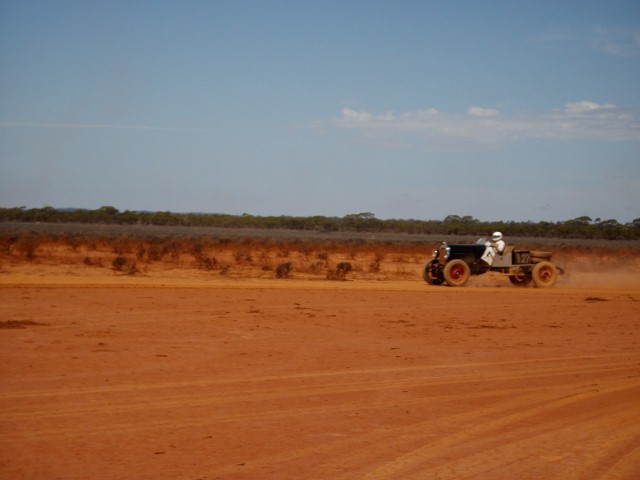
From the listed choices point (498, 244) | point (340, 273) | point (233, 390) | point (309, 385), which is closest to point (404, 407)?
point (309, 385)

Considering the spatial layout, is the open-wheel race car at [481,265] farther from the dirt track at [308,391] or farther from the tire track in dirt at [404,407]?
the tire track in dirt at [404,407]

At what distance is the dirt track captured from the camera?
25.6ft

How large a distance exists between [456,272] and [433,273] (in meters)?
1.01

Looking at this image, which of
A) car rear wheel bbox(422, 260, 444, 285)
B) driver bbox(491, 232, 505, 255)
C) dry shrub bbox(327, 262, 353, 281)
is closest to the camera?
driver bbox(491, 232, 505, 255)

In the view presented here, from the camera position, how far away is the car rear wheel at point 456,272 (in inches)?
1037

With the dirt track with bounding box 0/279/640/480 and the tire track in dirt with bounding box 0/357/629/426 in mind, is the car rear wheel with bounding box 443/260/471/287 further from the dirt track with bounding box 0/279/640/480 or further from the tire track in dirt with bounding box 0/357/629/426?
the tire track in dirt with bounding box 0/357/629/426

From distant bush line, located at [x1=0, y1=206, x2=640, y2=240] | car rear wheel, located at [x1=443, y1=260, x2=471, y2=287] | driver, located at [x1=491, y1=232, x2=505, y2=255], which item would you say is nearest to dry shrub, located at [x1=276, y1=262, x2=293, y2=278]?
car rear wheel, located at [x1=443, y1=260, x2=471, y2=287]

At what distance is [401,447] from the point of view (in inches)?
327

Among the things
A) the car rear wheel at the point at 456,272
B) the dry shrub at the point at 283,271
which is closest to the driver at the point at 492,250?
the car rear wheel at the point at 456,272

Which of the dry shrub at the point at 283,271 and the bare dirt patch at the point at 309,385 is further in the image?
the dry shrub at the point at 283,271

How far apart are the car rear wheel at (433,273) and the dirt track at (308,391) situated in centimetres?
741

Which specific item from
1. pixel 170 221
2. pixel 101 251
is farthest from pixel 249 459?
pixel 170 221

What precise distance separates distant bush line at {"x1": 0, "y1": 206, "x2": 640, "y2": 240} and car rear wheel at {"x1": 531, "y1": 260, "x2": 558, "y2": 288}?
84.1m

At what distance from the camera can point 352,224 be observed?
135125 mm
